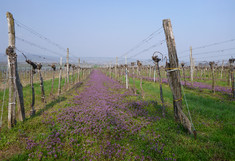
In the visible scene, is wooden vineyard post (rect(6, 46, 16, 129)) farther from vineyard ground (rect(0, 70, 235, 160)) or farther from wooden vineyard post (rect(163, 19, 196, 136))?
wooden vineyard post (rect(163, 19, 196, 136))

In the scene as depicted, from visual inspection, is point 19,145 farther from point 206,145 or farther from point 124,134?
point 206,145

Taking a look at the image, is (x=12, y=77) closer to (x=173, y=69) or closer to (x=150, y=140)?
(x=150, y=140)

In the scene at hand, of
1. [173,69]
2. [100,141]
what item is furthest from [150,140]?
[173,69]

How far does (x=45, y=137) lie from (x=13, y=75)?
129 inches

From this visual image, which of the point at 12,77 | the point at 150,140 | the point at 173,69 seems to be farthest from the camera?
the point at 12,77

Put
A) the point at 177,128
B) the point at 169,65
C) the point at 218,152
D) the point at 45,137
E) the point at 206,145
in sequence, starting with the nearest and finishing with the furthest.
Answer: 1. the point at 218,152
2. the point at 206,145
3. the point at 45,137
4. the point at 177,128
5. the point at 169,65

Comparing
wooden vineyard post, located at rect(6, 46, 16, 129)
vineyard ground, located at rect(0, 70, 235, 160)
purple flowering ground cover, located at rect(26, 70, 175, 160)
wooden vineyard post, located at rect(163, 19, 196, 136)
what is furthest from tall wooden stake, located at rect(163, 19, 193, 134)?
wooden vineyard post, located at rect(6, 46, 16, 129)

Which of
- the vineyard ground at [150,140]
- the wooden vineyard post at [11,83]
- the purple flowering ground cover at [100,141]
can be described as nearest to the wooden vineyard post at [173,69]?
the vineyard ground at [150,140]

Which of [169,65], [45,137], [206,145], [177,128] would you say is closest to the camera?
[206,145]

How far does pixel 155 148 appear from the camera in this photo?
395 cm

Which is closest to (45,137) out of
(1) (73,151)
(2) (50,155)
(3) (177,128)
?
(2) (50,155)

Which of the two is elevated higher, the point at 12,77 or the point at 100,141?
the point at 12,77

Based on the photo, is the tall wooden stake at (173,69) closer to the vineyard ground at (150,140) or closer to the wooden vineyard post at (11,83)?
the vineyard ground at (150,140)

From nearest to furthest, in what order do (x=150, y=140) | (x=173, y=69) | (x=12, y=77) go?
1. (x=150, y=140)
2. (x=173, y=69)
3. (x=12, y=77)
